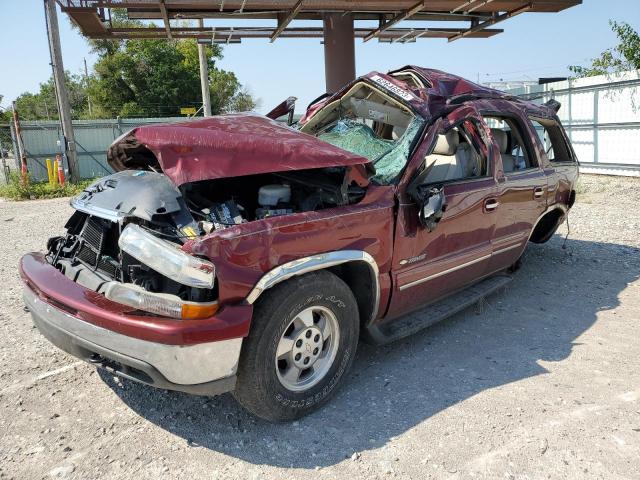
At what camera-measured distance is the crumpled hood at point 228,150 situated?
8.96 feet

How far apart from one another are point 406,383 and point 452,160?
1.90m

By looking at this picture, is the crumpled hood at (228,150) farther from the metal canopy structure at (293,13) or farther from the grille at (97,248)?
the metal canopy structure at (293,13)

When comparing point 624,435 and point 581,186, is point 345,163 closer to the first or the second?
point 624,435

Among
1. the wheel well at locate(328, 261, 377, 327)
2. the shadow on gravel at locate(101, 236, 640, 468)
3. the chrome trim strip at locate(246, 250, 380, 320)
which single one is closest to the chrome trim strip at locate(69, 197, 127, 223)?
the chrome trim strip at locate(246, 250, 380, 320)

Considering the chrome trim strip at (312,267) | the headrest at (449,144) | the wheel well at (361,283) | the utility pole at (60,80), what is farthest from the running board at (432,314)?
the utility pole at (60,80)

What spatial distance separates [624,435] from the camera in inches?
109

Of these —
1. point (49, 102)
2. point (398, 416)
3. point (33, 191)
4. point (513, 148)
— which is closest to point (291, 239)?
point (398, 416)

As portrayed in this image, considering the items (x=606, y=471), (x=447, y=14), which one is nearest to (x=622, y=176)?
(x=447, y=14)

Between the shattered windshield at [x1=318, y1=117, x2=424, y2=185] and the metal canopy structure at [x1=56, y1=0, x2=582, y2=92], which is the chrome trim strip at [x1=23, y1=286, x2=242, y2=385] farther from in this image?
Answer: the metal canopy structure at [x1=56, y1=0, x2=582, y2=92]

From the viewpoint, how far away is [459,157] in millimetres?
4211

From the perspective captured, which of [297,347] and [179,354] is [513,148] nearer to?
[297,347]

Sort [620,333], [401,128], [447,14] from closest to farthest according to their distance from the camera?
1. [620,333]
2. [401,128]
3. [447,14]

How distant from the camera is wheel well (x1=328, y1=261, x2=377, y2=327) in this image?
3207 millimetres

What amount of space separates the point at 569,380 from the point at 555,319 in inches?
45.1
